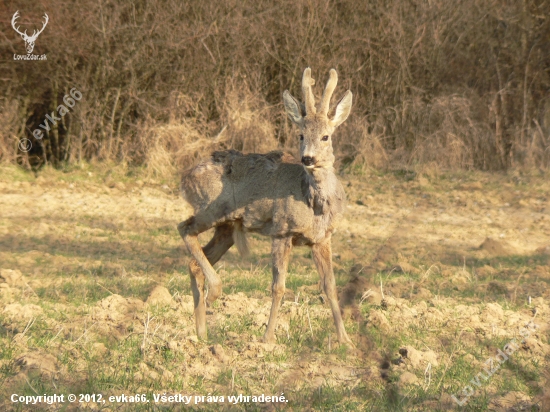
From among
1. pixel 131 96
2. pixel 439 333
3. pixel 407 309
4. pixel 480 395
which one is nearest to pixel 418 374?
pixel 480 395

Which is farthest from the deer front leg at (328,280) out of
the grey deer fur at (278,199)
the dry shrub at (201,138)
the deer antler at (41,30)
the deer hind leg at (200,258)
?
the deer antler at (41,30)

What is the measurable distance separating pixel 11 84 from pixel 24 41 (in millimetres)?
1067

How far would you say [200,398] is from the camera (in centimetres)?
568

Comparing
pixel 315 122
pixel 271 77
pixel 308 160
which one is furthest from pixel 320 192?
pixel 271 77

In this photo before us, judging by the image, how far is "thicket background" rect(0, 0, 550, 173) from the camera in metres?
15.9

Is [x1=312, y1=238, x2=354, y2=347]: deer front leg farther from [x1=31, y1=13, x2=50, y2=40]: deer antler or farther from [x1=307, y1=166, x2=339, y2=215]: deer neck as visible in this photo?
[x1=31, y1=13, x2=50, y2=40]: deer antler

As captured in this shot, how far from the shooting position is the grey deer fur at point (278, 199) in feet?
24.1

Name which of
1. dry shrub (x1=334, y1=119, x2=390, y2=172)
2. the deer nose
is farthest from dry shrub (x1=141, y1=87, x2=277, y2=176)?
the deer nose

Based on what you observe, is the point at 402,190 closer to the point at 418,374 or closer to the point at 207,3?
the point at 207,3

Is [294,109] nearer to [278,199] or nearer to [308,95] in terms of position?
[308,95]

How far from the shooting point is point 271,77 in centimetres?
1783

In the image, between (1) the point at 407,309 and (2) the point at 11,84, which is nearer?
(1) the point at 407,309

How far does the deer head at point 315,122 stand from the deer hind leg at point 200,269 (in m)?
1.26

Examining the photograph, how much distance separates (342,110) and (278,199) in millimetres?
1069
